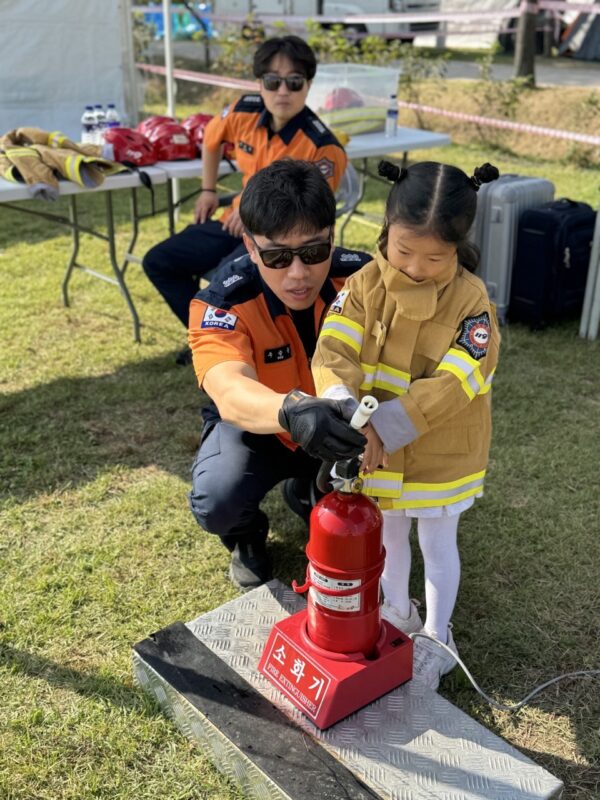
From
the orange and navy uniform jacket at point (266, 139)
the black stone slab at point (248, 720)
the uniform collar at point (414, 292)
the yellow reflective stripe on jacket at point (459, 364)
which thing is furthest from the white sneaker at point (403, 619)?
the orange and navy uniform jacket at point (266, 139)

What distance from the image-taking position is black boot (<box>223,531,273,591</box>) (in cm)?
277

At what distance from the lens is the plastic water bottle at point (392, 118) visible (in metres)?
5.73

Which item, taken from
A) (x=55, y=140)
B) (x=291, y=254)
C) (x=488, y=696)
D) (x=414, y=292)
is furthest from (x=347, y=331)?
(x=55, y=140)

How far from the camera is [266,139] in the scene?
4.33 m

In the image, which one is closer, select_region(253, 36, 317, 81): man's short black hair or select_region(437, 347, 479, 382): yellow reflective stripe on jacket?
select_region(437, 347, 479, 382): yellow reflective stripe on jacket

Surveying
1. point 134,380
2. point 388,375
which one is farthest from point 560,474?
point 134,380

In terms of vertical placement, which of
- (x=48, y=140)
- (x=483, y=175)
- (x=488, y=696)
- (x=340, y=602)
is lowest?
(x=488, y=696)

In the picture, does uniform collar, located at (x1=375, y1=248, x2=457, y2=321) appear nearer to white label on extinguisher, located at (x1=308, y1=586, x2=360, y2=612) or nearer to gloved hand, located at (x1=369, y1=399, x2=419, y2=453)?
gloved hand, located at (x1=369, y1=399, x2=419, y2=453)

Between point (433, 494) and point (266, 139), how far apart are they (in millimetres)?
2725

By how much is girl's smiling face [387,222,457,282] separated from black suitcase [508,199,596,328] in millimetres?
3110

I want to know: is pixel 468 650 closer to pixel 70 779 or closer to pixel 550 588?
pixel 550 588

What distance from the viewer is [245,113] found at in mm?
4473

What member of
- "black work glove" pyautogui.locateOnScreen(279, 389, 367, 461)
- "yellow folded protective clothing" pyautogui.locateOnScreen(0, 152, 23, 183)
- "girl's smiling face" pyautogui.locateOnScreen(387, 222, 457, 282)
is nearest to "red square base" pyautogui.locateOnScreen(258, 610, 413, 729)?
"black work glove" pyautogui.locateOnScreen(279, 389, 367, 461)

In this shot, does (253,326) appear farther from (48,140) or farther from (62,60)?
(62,60)
